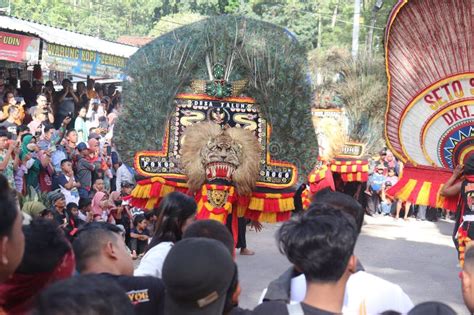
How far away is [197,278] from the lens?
294cm

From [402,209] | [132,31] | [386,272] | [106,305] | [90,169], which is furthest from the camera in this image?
[132,31]

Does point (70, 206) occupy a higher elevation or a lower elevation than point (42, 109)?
lower

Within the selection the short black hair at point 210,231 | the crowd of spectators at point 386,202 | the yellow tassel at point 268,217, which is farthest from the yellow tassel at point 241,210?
the crowd of spectators at point 386,202

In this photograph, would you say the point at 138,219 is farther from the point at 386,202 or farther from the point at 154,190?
the point at 386,202

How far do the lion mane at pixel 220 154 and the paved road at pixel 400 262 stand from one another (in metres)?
1.23

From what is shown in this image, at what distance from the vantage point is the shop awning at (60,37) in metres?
15.5

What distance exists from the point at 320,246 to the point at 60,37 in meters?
14.9

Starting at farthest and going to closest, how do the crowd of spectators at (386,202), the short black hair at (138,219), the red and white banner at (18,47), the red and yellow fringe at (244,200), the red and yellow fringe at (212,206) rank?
the crowd of spectators at (386,202) < the red and white banner at (18,47) < the short black hair at (138,219) < the red and yellow fringe at (244,200) < the red and yellow fringe at (212,206)

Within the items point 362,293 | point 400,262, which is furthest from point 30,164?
point 362,293

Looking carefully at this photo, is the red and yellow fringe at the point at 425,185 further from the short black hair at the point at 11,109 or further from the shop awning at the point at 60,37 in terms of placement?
the shop awning at the point at 60,37

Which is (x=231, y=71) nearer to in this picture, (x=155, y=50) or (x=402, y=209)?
(x=155, y=50)

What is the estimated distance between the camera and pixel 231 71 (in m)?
8.57

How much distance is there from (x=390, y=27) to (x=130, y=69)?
272 cm

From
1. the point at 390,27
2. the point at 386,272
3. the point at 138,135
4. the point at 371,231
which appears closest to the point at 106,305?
the point at 390,27
